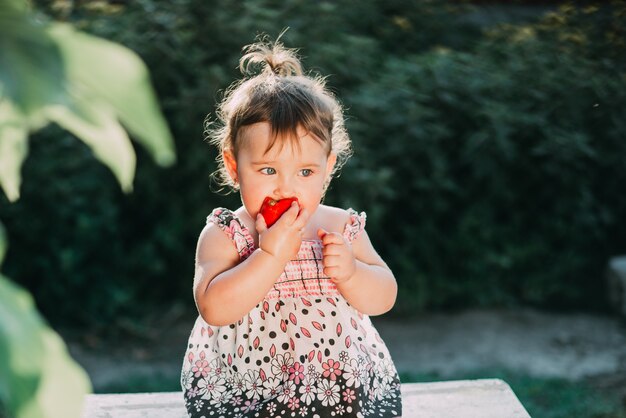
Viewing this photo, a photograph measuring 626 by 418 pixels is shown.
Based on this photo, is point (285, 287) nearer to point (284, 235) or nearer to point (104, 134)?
point (284, 235)

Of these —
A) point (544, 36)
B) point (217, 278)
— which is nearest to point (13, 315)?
point (217, 278)

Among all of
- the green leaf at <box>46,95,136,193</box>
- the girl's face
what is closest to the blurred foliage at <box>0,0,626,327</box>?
the girl's face

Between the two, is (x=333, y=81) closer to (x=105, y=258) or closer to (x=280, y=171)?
(x=105, y=258)

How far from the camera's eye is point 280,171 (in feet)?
7.27

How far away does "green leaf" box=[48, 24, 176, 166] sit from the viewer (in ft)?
2.77

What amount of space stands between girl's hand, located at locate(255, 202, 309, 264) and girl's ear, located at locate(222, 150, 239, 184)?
25cm

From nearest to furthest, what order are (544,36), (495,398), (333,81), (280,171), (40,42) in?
(40,42), (280,171), (495,398), (333,81), (544,36)

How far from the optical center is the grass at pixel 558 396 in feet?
12.4

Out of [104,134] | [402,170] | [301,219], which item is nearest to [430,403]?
[301,219]

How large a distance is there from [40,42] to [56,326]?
13.5 feet

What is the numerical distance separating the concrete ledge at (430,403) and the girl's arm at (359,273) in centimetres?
47

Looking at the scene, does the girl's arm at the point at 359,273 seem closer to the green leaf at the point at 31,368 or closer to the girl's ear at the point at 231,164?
the girl's ear at the point at 231,164

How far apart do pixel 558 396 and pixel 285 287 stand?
210cm

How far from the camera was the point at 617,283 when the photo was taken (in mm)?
4887
